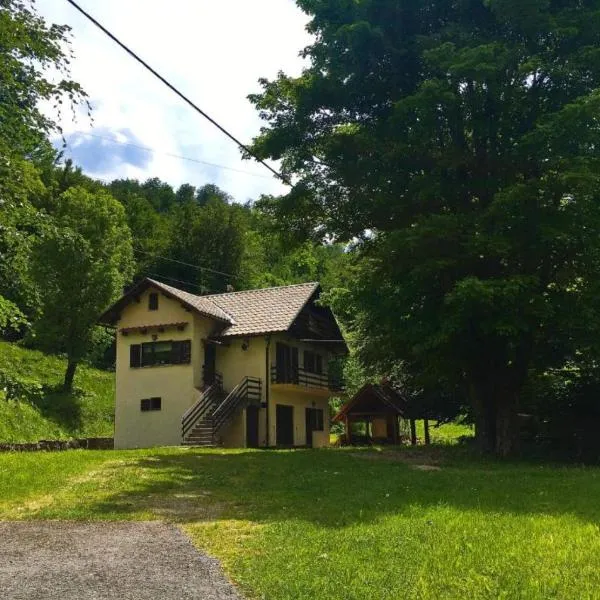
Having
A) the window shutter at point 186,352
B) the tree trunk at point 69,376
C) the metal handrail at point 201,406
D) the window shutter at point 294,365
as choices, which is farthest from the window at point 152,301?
the tree trunk at point 69,376

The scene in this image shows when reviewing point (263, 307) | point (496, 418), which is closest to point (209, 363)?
point (263, 307)

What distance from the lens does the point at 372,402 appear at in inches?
1303

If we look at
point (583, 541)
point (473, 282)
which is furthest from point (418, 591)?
point (473, 282)

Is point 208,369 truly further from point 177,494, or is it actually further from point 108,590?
point 108,590

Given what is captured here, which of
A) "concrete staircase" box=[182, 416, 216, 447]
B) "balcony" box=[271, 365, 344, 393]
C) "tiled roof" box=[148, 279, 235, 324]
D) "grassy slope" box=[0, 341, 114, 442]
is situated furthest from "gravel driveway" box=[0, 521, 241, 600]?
"balcony" box=[271, 365, 344, 393]

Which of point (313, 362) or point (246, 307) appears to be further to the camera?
point (313, 362)

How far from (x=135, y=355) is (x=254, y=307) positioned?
20.5 feet

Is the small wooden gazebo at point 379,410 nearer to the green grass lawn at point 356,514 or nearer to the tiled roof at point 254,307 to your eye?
the tiled roof at point 254,307

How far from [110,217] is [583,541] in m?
38.6

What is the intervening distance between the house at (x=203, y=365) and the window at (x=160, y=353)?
0.16ft

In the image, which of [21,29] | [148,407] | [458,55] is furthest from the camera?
[148,407]

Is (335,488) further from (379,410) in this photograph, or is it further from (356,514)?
(379,410)

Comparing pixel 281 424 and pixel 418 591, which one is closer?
pixel 418 591

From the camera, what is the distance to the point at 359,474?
46.3 feet
